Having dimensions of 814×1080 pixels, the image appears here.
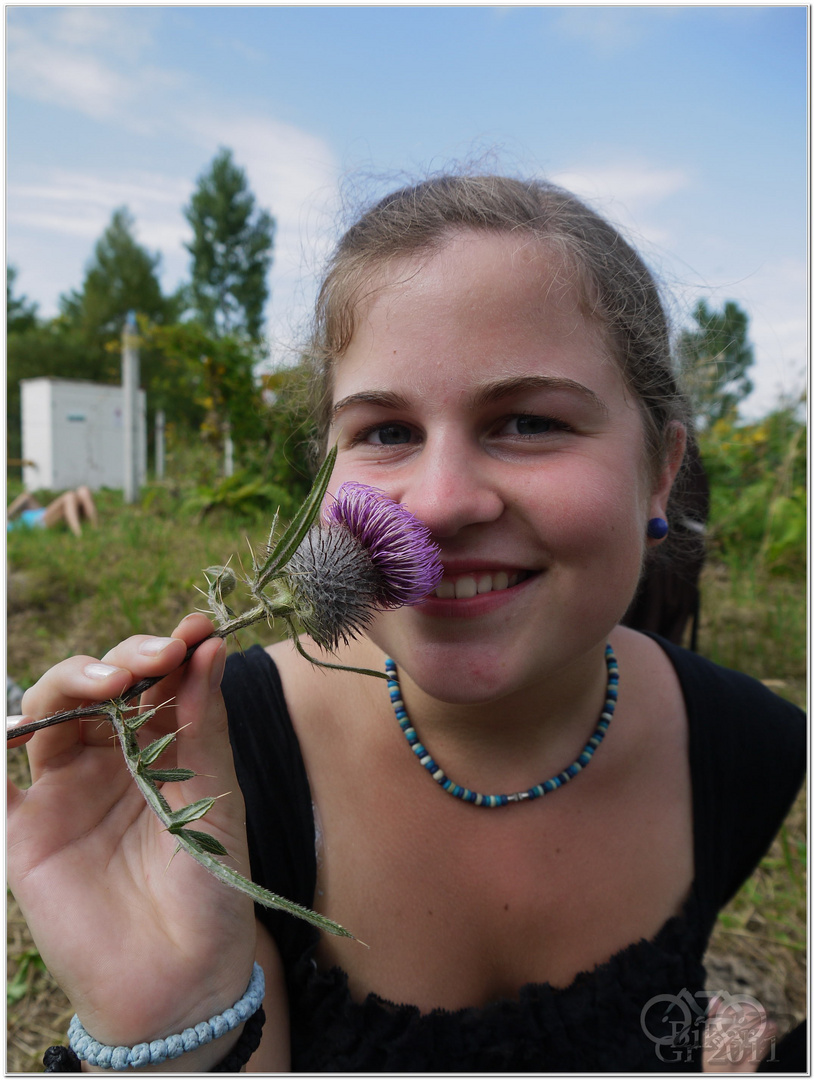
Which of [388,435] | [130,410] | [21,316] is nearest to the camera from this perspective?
[388,435]

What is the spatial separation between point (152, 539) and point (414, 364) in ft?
17.9

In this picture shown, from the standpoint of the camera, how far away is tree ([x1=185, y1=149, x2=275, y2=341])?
42.2 m

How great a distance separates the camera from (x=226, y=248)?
141 feet

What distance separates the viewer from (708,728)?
2.17m

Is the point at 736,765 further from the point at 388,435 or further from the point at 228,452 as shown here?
the point at 228,452

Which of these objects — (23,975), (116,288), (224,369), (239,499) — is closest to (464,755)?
(23,975)

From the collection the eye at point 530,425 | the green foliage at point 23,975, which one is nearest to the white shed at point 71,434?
the green foliage at point 23,975

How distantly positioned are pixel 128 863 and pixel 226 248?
47.1 m

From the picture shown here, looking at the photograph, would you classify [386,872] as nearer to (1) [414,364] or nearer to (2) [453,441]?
(2) [453,441]

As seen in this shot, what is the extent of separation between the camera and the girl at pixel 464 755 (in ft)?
4.20

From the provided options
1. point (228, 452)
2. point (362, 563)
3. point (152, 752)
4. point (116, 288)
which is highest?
point (116, 288)

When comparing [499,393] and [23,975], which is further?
[23,975]

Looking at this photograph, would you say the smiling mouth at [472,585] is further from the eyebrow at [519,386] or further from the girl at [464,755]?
the eyebrow at [519,386]

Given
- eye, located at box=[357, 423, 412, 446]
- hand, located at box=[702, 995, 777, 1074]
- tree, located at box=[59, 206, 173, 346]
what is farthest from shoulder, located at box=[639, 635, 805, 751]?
tree, located at box=[59, 206, 173, 346]
